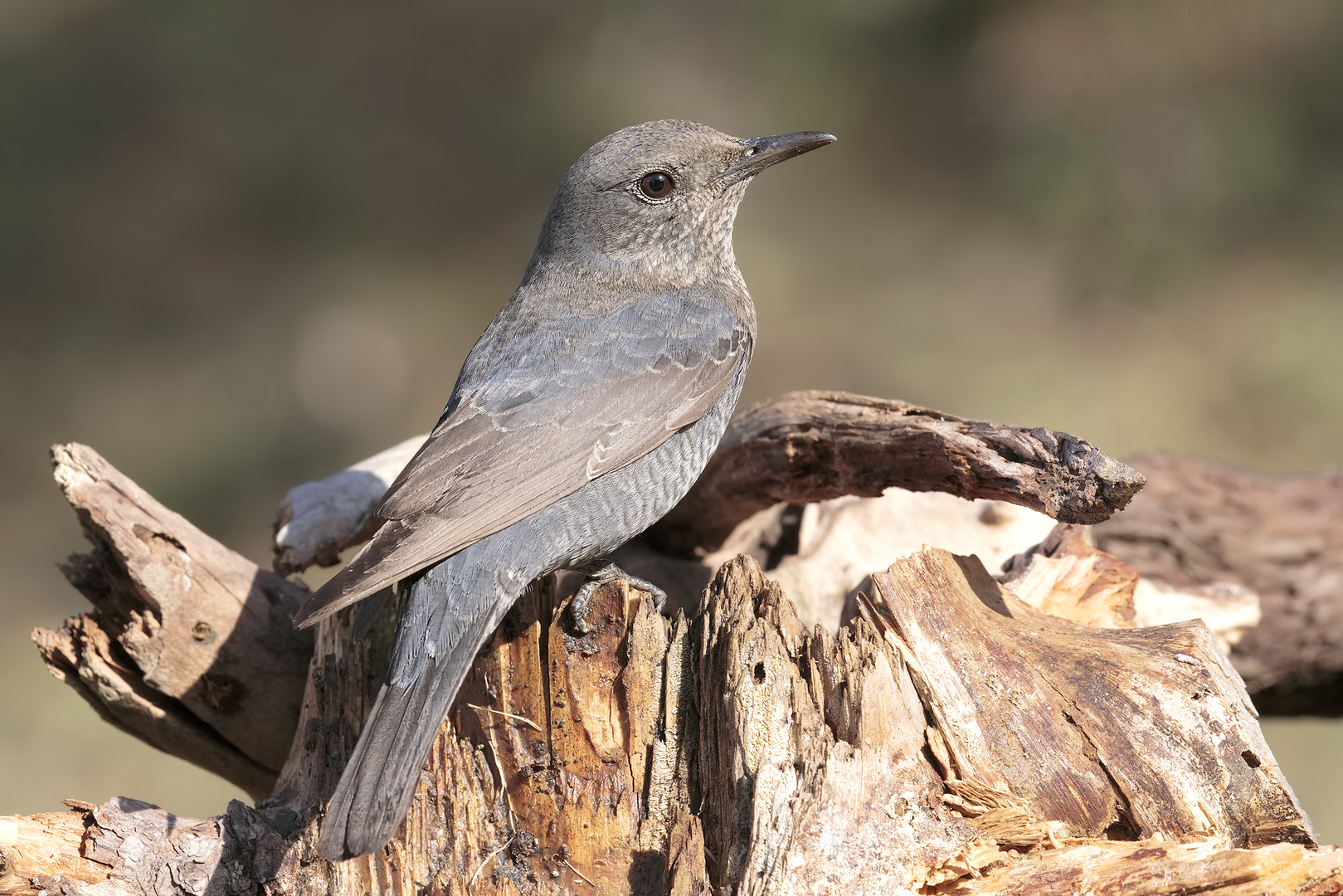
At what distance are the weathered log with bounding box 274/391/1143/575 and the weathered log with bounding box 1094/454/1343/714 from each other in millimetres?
1572

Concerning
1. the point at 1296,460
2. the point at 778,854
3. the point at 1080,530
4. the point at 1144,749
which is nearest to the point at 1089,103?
the point at 1296,460

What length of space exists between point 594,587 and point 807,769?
90 centimetres

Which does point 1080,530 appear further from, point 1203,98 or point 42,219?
point 42,219

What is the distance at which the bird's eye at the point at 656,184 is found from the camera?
4176mm

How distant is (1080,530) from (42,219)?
29.5 feet

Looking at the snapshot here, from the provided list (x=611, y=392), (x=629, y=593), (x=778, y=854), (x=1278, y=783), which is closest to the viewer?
(x=778, y=854)

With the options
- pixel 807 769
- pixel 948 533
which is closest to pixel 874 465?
pixel 948 533

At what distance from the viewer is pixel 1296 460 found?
750 centimetres

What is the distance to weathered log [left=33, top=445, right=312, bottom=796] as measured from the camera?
376cm

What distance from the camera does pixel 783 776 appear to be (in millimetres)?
2811

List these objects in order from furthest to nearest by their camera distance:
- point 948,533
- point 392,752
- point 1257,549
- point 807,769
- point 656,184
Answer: point 1257,549
point 948,533
point 656,184
point 392,752
point 807,769

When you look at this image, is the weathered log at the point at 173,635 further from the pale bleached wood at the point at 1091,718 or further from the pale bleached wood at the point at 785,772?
the pale bleached wood at the point at 1091,718

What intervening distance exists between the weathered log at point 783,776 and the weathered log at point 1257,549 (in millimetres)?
1633

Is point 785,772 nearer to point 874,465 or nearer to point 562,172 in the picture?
point 874,465
